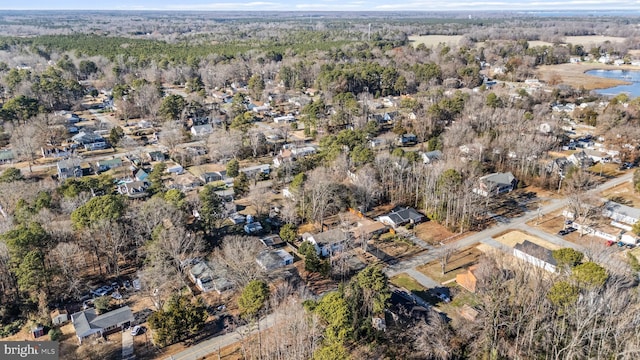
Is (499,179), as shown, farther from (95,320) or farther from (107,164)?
(107,164)

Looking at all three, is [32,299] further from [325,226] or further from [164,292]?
[325,226]

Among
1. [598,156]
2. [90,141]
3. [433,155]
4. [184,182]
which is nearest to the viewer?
[184,182]

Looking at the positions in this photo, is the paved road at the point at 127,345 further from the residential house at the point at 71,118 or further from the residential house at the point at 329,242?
the residential house at the point at 71,118

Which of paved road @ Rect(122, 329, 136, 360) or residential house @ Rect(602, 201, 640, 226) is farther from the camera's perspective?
residential house @ Rect(602, 201, 640, 226)

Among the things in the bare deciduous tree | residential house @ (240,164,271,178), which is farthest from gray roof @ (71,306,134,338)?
residential house @ (240,164,271,178)

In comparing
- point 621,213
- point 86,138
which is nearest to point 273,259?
point 621,213

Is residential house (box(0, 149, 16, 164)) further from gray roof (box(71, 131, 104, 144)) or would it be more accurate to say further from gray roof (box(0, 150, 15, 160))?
gray roof (box(71, 131, 104, 144))
